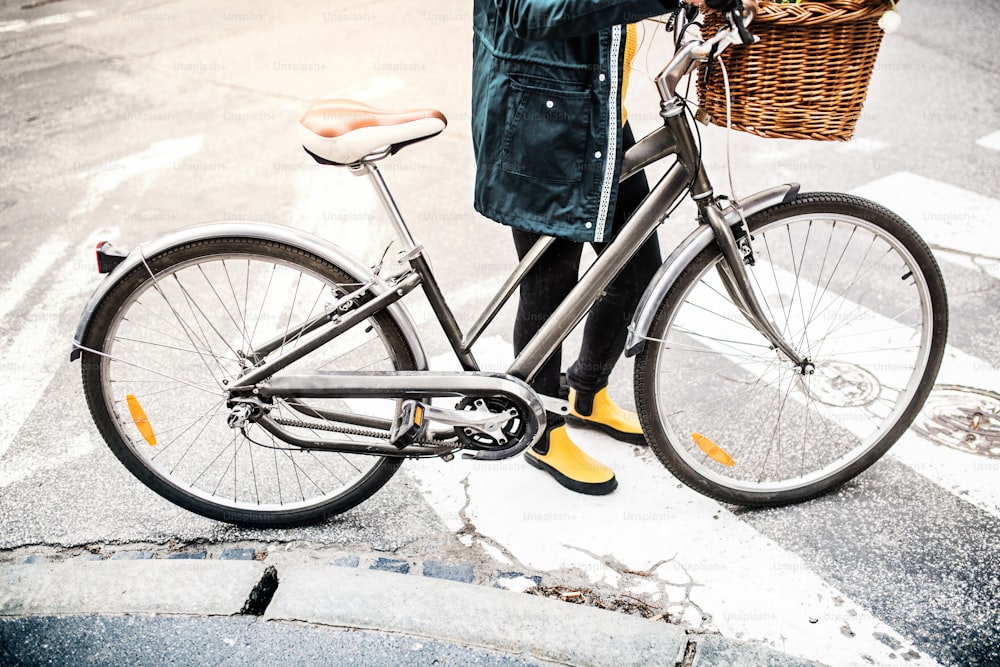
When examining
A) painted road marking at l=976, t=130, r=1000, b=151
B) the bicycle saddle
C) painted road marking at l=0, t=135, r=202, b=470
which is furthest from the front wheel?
painted road marking at l=0, t=135, r=202, b=470

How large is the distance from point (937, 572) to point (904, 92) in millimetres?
4550

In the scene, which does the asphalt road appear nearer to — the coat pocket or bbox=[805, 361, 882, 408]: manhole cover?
bbox=[805, 361, 882, 408]: manhole cover

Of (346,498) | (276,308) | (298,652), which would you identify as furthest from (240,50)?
(298,652)

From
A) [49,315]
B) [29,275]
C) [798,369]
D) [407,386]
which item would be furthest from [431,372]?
[29,275]

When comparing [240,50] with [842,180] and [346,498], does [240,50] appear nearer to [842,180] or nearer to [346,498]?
[842,180]

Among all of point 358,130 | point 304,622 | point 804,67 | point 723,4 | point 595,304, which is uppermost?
point 723,4

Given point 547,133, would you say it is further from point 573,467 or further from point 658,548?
point 658,548

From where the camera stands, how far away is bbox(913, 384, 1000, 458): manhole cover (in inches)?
124

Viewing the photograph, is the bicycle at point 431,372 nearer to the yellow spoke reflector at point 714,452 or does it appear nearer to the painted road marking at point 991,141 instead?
the yellow spoke reflector at point 714,452

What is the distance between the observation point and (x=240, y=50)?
781 centimetres

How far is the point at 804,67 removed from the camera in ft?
6.75

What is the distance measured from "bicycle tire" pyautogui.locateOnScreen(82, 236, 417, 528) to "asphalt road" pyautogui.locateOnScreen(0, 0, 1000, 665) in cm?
15

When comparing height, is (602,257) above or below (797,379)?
above

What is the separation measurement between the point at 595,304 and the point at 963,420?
1532 millimetres
